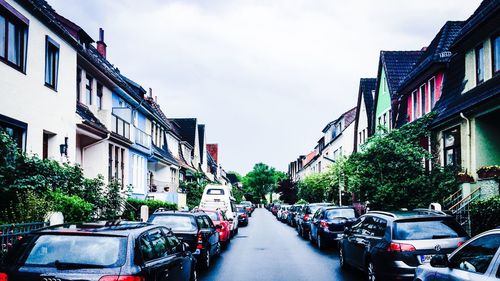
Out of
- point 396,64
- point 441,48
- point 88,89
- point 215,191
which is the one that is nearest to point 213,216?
point 88,89

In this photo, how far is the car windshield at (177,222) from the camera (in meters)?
13.3

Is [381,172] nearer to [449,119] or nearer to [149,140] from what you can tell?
[449,119]

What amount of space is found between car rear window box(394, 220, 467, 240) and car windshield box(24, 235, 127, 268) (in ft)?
17.9

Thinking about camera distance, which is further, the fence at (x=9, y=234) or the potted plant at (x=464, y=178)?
the potted plant at (x=464, y=178)

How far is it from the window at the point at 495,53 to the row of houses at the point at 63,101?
13958 mm

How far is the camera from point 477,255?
598cm

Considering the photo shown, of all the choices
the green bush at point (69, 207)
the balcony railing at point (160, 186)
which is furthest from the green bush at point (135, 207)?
the balcony railing at point (160, 186)

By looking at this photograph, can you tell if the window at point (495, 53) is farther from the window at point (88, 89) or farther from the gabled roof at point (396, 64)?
the window at point (88, 89)

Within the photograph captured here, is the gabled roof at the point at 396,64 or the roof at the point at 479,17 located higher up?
the gabled roof at the point at 396,64

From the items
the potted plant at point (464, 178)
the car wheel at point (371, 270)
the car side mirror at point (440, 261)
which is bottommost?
the car wheel at point (371, 270)

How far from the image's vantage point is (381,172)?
782 inches

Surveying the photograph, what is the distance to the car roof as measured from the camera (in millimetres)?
6395

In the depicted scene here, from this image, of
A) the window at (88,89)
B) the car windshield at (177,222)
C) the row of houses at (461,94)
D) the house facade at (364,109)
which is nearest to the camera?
the car windshield at (177,222)

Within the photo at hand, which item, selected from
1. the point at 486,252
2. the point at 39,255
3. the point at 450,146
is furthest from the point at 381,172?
the point at 39,255
